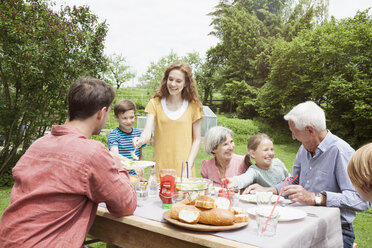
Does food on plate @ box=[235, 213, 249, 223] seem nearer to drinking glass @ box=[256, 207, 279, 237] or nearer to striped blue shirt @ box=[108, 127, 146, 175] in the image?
drinking glass @ box=[256, 207, 279, 237]

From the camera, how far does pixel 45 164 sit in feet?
5.55

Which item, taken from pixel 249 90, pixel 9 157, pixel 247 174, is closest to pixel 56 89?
pixel 9 157

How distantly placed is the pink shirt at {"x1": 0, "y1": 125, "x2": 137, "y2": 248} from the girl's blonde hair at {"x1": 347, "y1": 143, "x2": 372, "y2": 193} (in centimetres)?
130

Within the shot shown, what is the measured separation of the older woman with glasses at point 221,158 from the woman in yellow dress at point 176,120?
175 millimetres

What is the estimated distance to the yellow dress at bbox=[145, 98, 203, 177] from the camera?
11.4 ft

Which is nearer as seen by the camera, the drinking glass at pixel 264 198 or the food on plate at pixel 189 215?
the food on plate at pixel 189 215

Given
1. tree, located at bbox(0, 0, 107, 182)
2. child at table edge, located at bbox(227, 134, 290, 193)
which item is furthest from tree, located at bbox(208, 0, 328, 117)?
child at table edge, located at bbox(227, 134, 290, 193)

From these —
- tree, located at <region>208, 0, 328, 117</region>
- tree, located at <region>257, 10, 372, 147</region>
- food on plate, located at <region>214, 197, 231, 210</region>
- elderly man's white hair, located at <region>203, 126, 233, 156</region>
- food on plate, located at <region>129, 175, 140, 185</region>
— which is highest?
tree, located at <region>208, 0, 328, 117</region>

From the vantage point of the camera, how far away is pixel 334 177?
2508 mm

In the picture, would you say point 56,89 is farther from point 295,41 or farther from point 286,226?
point 295,41

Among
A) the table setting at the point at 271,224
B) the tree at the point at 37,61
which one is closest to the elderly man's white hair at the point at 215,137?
the table setting at the point at 271,224

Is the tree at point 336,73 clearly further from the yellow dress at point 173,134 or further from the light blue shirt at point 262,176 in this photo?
the yellow dress at point 173,134

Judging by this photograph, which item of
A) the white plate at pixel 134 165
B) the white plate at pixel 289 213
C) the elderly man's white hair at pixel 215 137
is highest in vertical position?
the elderly man's white hair at pixel 215 137

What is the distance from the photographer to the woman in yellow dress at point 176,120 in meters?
3.47
